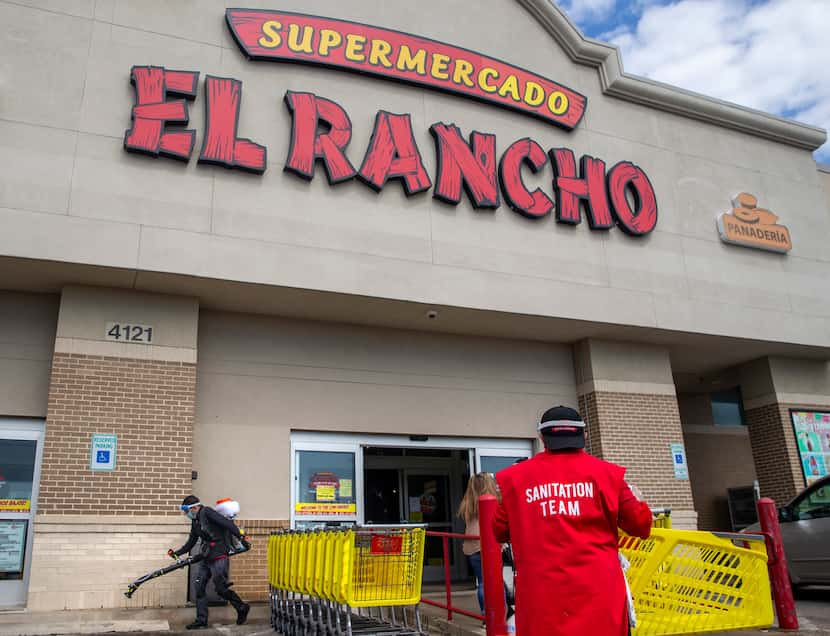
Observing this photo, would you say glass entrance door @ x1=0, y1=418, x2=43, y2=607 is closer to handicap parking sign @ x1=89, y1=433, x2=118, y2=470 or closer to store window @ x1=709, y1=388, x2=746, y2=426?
handicap parking sign @ x1=89, y1=433, x2=118, y2=470

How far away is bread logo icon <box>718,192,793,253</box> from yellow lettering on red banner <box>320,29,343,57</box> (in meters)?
8.78

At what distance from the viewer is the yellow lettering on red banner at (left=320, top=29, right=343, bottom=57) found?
508 inches

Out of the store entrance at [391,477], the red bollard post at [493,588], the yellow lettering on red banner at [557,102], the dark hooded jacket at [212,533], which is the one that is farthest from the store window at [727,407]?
the red bollard post at [493,588]

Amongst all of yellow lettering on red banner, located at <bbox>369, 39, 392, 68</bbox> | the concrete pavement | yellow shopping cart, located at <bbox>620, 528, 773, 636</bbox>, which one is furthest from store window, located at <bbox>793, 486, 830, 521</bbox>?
yellow lettering on red banner, located at <bbox>369, 39, 392, 68</bbox>

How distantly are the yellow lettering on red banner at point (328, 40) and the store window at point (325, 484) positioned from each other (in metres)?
6.86

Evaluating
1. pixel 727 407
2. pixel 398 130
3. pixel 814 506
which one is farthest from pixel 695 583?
pixel 727 407

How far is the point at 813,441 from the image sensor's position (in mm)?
16641

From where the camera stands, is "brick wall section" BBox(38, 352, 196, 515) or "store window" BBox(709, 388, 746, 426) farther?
"store window" BBox(709, 388, 746, 426)

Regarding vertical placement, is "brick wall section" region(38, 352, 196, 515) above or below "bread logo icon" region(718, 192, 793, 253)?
below

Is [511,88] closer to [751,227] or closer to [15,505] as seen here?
[751,227]

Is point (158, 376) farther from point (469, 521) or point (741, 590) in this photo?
point (741, 590)

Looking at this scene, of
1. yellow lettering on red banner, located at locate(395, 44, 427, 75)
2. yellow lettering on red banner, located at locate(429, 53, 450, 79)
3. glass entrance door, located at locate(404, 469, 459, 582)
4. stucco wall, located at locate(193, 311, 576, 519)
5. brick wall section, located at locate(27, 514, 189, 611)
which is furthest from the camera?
glass entrance door, located at locate(404, 469, 459, 582)

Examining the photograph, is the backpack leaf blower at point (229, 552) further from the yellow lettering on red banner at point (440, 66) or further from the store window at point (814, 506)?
the yellow lettering on red banner at point (440, 66)

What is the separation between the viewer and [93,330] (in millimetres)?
11242
